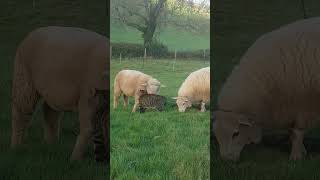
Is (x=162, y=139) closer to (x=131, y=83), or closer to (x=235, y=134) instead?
(x=131, y=83)

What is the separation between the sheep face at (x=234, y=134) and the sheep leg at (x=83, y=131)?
711 millimetres

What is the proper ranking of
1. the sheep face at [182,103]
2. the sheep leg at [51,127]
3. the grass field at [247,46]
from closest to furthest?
the sheep face at [182,103]
the grass field at [247,46]
the sheep leg at [51,127]

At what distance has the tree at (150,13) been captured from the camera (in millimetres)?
2260

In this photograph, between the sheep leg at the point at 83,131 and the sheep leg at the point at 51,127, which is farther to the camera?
the sheep leg at the point at 51,127

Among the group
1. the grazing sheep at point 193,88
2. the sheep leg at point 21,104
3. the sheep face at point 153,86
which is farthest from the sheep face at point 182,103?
the sheep leg at point 21,104

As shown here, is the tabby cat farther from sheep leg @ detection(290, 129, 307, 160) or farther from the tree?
sheep leg @ detection(290, 129, 307, 160)

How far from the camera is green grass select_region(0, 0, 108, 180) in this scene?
261cm

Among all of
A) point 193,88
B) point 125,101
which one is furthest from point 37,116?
point 193,88

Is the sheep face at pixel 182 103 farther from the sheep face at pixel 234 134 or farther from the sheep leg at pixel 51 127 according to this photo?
the sheep leg at pixel 51 127

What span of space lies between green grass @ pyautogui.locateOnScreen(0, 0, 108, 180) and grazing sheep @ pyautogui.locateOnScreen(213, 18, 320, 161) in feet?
2.66

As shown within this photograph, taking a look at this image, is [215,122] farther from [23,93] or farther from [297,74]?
[23,93]

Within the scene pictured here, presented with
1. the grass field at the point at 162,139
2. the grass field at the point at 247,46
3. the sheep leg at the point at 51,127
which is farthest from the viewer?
the sheep leg at the point at 51,127

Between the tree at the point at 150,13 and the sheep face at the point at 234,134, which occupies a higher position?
the tree at the point at 150,13

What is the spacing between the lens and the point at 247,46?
8.72 ft
